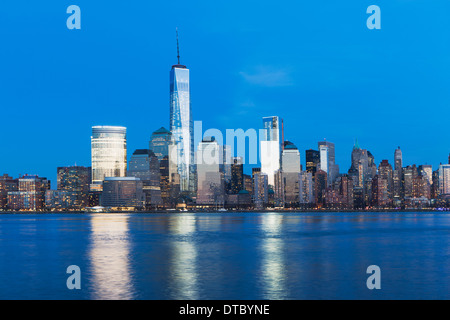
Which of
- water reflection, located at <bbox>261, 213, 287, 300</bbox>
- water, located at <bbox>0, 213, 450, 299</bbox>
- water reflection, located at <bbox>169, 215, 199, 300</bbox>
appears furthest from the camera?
water, located at <bbox>0, 213, 450, 299</bbox>

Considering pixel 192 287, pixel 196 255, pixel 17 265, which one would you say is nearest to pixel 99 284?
pixel 192 287

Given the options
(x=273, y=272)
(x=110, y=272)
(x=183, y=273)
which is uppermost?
(x=110, y=272)

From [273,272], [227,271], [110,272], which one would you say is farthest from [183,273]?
[273,272]

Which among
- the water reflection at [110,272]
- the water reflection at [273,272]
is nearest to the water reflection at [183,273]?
the water reflection at [110,272]

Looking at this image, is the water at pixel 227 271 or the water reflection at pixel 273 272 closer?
the water reflection at pixel 273 272

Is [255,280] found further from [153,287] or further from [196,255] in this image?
[196,255]

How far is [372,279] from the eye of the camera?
51.2 m

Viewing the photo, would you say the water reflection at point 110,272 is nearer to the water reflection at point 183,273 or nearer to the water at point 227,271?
the water at point 227,271

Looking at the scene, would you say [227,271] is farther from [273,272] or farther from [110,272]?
[110,272]

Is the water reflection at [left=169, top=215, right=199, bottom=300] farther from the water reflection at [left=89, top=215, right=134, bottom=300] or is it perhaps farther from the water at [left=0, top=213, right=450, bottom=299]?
the water reflection at [left=89, top=215, right=134, bottom=300]

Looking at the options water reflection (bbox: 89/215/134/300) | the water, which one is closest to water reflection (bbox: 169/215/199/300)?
the water

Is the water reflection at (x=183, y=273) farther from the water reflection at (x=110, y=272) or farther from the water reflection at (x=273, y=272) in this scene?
the water reflection at (x=273, y=272)

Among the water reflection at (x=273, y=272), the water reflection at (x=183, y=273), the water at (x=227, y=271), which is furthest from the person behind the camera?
the water at (x=227, y=271)

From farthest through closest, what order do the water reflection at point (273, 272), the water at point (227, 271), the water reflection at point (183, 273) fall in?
the water at point (227, 271)
the water reflection at point (183, 273)
the water reflection at point (273, 272)
